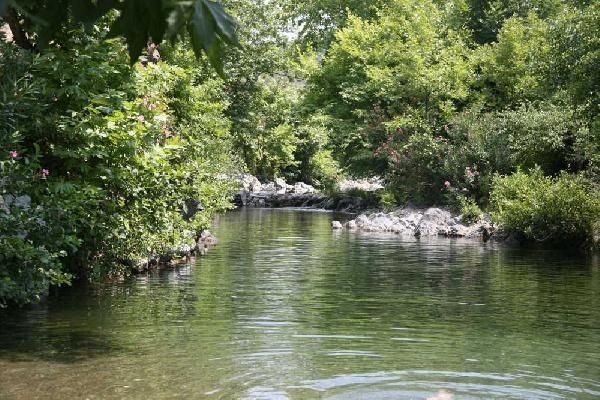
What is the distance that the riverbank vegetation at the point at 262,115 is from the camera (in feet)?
33.0

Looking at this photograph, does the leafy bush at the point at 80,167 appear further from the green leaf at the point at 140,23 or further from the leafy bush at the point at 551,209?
the leafy bush at the point at 551,209

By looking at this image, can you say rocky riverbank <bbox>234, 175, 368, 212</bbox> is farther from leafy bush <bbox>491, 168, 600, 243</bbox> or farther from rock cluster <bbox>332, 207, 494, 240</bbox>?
leafy bush <bbox>491, 168, 600, 243</bbox>

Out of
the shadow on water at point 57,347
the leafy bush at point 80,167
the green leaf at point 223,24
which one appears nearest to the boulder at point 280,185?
the leafy bush at point 80,167

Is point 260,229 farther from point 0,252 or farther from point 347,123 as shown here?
point 0,252

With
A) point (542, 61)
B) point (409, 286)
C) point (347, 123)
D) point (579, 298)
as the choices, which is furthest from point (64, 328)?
point (347, 123)

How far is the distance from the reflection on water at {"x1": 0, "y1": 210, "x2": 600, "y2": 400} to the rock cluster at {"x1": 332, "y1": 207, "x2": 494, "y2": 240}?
8474 mm

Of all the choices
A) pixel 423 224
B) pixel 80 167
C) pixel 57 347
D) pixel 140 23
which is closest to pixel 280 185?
pixel 423 224

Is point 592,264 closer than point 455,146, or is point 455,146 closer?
point 592,264

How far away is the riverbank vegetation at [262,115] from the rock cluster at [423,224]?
2.39ft

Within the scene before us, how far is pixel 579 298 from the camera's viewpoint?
44.8 ft

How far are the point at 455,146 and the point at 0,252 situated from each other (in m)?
22.9

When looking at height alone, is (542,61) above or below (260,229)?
above

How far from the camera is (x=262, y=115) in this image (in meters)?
35.2

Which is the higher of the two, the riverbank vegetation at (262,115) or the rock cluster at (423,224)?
the riverbank vegetation at (262,115)
